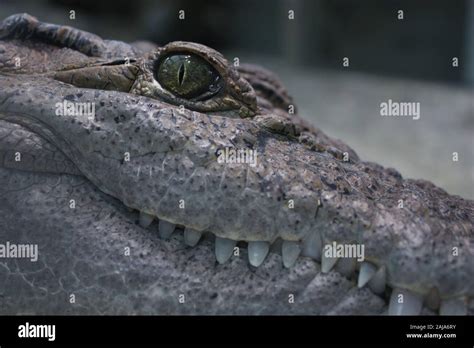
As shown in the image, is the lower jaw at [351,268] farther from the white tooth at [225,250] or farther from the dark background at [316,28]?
the dark background at [316,28]

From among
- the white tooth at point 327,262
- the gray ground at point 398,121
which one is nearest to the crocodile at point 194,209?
the white tooth at point 327,262

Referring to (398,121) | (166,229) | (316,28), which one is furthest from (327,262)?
(316,28)

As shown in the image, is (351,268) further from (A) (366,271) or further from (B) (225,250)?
(B) (225,250)

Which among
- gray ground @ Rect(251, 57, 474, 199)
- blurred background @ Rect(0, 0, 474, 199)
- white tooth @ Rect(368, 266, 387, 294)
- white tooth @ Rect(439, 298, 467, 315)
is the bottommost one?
white tooth @ Rect(439, 298, 467, 315)

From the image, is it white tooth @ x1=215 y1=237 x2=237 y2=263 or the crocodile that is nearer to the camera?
the crocodile

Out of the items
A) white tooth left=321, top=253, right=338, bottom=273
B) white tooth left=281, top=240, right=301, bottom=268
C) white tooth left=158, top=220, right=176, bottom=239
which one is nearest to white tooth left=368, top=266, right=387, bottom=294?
white tooth left=321, top=253, right=338, bottom=273

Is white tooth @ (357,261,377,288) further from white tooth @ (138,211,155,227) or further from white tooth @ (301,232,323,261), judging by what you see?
white tooth @ (138,211,155,227)
